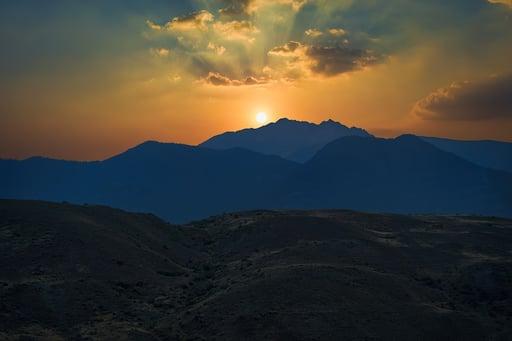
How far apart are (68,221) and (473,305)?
40.9 m

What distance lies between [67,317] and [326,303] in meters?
18.1

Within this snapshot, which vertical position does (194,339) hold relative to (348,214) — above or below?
below

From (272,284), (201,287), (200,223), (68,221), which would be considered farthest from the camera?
(200,223)

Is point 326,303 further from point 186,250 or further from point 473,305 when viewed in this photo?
point 186,250

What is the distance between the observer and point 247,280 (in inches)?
1513

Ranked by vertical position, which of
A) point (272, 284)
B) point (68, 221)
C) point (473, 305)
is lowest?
point (473, 305)

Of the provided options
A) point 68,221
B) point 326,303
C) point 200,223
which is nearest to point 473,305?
point 326,303

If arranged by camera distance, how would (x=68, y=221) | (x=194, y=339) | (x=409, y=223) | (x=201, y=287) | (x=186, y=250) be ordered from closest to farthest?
(x=194, y=339), (x=201, y=287), (x=68, y=221), (x=186, y=250), (x=409, y=223)

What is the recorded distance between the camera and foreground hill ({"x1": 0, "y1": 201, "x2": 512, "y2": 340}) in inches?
1209

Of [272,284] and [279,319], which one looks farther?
[272,284]

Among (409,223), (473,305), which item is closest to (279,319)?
(473,305)

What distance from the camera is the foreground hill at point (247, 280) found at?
101ft

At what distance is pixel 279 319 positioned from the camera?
101 ft

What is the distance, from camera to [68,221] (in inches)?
2002
